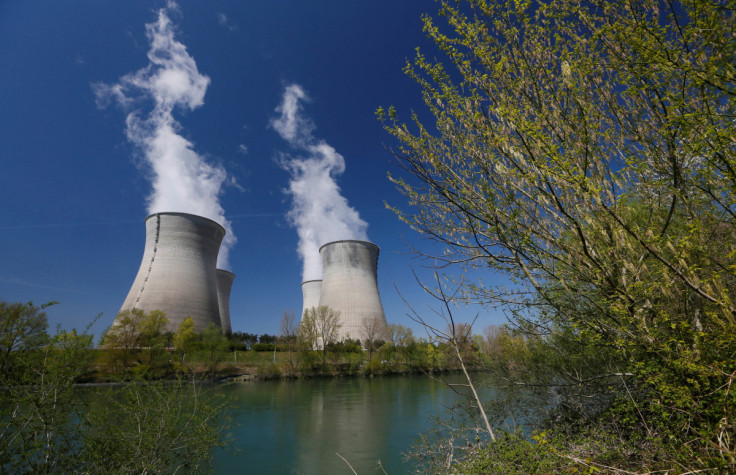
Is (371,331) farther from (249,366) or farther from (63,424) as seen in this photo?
Answer: (63,424)

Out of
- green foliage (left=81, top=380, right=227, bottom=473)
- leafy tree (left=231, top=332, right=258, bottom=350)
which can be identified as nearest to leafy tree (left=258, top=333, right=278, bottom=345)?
leafy tree (left=231, top=332, right=258, bottom=350)

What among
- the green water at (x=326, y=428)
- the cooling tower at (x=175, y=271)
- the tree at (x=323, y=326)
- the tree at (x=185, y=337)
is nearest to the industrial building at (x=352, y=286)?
the tree at (x=323, y=326)

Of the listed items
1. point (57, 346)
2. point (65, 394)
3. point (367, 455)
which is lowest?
point (367, 455)

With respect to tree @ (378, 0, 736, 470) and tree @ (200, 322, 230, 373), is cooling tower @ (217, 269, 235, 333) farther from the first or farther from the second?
tree @ (378, 0, 736, 470)

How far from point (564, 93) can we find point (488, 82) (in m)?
0.50

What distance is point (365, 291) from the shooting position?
81.8 ft

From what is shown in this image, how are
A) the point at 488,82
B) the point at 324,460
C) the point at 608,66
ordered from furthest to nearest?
the point at 324,460 → the point at 488,82 → the point at 608,66

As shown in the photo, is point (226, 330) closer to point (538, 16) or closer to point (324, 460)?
point (324, 460)

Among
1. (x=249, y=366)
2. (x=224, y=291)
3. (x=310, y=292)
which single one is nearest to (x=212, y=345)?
(x=249, y=366)

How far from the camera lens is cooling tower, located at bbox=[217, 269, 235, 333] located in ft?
103

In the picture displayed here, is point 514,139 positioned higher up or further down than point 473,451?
higher up

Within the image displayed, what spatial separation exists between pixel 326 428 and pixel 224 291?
27240mm

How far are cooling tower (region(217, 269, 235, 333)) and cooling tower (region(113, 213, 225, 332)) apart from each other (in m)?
10.4

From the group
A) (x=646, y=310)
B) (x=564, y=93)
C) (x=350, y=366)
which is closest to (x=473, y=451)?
(x=646, y=310)
